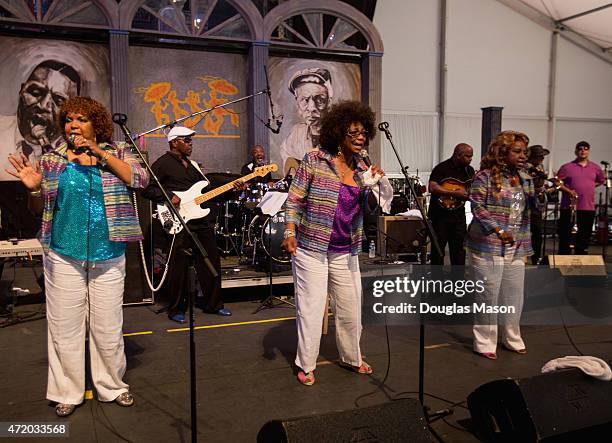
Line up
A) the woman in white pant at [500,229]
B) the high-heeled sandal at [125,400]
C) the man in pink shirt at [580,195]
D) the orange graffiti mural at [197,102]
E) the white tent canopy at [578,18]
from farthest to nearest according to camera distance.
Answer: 1. the white tent canopy at [578,18]
2. the orange graffiti mural at [197,102]
3. the man in pink shirt at [580,195]
4. the woman in white pant at [500,229]
5. the high-heeled sandal at [125,400]

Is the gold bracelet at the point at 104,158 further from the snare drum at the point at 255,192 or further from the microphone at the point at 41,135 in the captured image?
the microphone at the point at 41,135

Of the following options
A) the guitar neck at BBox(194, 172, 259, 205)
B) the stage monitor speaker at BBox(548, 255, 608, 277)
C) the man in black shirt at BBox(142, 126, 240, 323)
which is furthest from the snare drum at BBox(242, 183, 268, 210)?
the stage monitor speaker at BBox(548, 255, 608, 277)

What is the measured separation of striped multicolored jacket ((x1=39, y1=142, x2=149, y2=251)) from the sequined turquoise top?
0.04 meters

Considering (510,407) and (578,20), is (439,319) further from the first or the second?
(578,20)

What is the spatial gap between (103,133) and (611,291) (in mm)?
6516

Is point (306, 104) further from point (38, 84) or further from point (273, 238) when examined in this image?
point (273, 238)

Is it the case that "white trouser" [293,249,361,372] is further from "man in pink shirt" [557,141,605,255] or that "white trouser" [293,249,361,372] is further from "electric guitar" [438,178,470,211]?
"man in pink shirt" [557,141,605,255]

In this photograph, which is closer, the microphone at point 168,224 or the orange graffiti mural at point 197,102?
the microphone at point 168,224

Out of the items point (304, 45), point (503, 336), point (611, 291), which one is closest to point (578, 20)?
point (304, 45)

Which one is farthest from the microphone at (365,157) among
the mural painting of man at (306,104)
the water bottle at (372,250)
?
the mural painting of man at (306,104)

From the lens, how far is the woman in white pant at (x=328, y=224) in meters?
4.10

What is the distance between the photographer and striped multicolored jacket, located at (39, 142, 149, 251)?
3.50 meters

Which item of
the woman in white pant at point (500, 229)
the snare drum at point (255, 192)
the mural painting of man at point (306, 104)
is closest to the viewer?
the woman in white pant at point (500, 229)

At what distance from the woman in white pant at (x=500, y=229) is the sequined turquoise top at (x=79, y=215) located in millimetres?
3057
